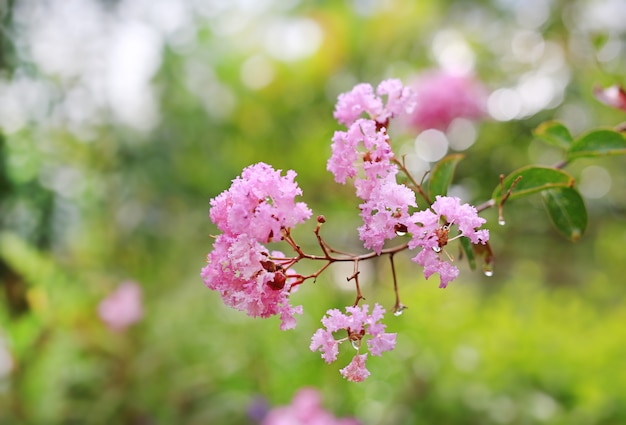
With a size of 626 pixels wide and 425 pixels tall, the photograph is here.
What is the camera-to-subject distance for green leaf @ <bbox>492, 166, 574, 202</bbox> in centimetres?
47

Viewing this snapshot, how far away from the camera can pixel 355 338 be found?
14.7 inches

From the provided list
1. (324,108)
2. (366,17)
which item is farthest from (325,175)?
(366,17)

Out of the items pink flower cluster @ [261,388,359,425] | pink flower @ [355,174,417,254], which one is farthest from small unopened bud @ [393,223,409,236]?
pink flower cluster @ [261,388,359,425]

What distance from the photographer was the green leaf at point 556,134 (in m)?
0.55

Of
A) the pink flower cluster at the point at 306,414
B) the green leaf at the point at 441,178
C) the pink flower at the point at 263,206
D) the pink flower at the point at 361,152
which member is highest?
the pink flower cluster at the point at 306,414

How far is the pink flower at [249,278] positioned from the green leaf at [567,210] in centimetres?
24

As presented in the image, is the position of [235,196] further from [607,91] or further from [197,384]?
[197,384]

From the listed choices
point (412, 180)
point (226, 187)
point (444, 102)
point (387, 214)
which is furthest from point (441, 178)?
point (226, 187)

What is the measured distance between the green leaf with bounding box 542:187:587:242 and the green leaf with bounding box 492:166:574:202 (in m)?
0.01

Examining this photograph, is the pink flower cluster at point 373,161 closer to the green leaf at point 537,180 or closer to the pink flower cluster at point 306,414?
the green leaf at point 537,180

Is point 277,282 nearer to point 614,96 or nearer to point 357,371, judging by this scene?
point 357,371

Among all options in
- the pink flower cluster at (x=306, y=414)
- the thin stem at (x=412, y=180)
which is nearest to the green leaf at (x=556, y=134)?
the thin stem at (x=412, y=180)

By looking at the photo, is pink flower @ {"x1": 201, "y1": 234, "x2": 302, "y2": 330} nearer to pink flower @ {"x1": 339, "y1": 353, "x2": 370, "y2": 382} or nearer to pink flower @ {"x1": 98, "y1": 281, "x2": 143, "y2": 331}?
pink flower @ {"x1": 339, "y1": 353, "x2": 370, "y2": 382}

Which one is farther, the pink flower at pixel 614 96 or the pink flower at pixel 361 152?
the pink flower at pixel 614 96
